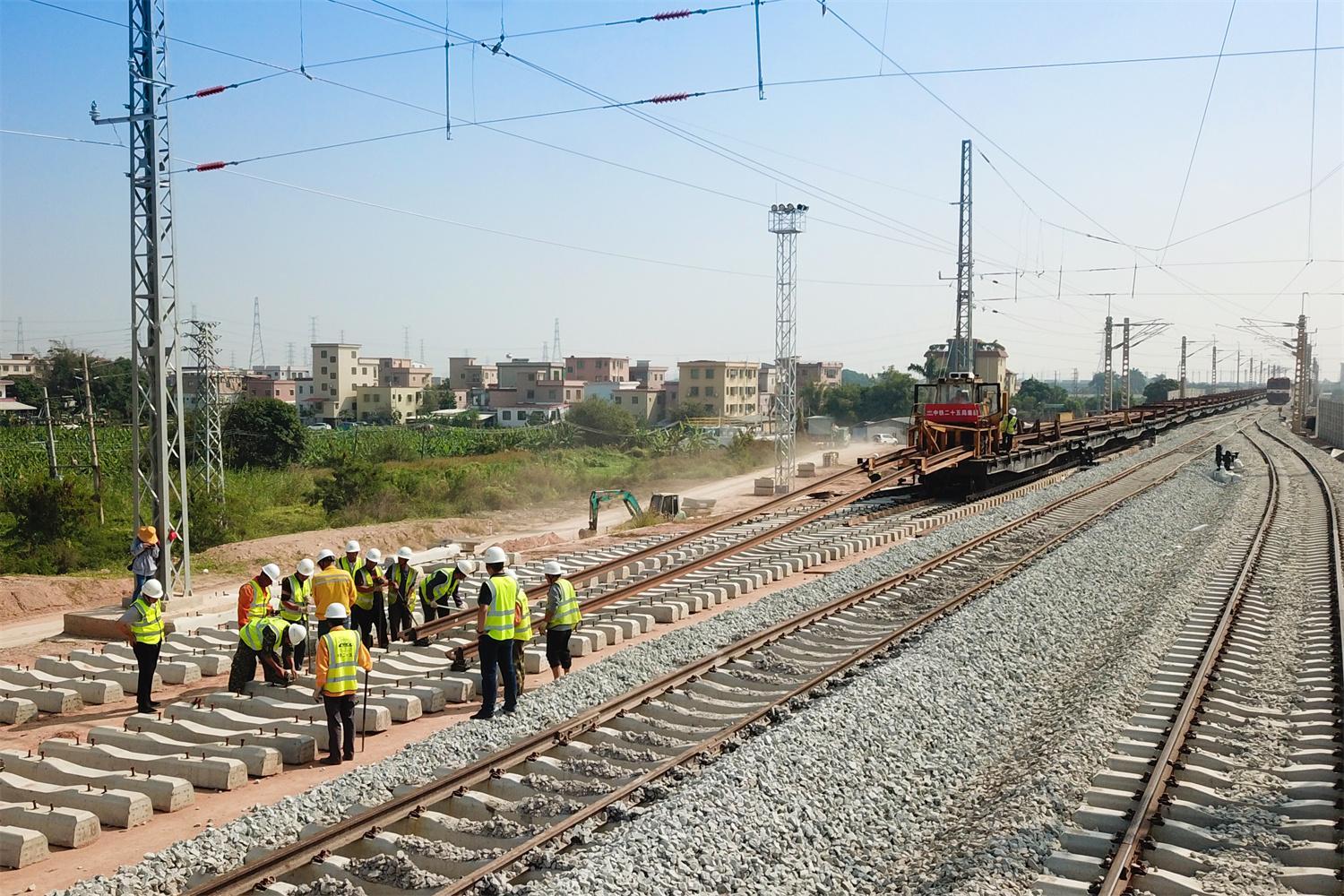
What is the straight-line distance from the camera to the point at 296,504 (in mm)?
40250

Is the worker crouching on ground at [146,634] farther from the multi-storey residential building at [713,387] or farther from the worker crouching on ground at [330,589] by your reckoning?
the multi-storey residential building at [713,387]

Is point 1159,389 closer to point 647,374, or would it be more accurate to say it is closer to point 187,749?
point 647,374

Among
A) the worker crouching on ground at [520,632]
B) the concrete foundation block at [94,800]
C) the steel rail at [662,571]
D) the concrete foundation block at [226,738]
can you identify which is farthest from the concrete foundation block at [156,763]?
the steel rail at [662,571]

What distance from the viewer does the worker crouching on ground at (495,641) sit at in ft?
30.9

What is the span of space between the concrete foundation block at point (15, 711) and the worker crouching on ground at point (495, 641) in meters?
4.67

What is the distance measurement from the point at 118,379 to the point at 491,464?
1915 inches

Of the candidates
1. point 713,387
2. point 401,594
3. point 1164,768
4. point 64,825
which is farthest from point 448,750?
point 713,387

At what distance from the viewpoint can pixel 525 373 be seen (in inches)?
4449

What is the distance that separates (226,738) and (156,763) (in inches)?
28.8

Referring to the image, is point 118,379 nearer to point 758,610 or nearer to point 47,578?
point 47,578

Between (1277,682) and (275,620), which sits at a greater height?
(275,620)

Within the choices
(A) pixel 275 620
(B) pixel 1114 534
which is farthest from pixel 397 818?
(B) pixel 1114 534

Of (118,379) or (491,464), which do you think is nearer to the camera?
(491,464)

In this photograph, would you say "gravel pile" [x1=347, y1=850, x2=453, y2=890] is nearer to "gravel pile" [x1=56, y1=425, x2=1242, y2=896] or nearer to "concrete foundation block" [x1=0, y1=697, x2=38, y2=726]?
"gravel pile" [x1=56, y1=425, x2=1242, y2=896]
